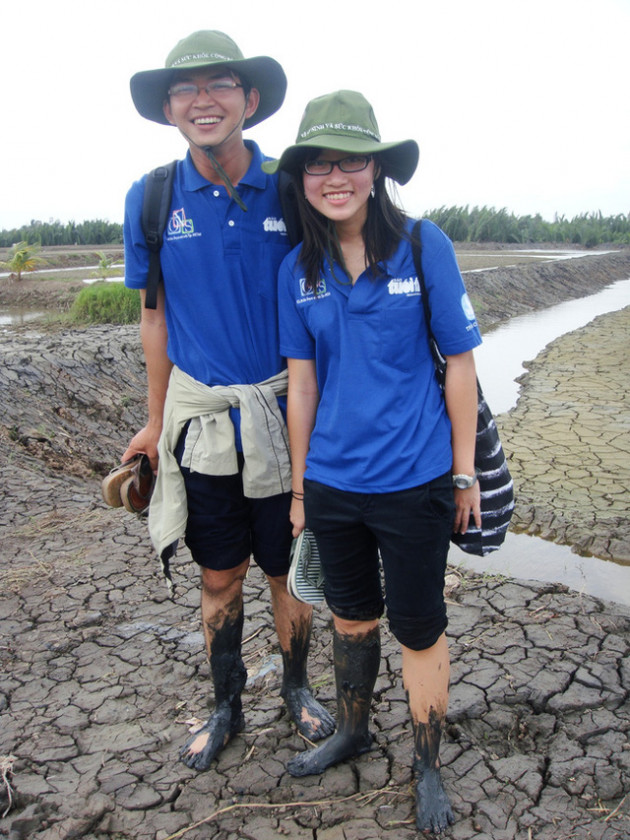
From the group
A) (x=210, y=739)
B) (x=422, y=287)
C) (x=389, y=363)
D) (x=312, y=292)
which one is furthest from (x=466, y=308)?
(x=210, y=739)

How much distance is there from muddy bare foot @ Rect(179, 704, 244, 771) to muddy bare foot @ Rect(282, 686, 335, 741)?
0.17 meters

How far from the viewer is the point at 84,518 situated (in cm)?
398

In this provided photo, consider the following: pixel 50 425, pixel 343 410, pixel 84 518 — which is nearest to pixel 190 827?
pixel 343 410

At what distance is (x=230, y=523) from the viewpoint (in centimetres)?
211

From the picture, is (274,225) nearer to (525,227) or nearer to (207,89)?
(207,89)

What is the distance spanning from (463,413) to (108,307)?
7.46m

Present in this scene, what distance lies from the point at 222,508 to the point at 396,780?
34.9 inches

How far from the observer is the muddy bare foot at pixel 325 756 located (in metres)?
2.10

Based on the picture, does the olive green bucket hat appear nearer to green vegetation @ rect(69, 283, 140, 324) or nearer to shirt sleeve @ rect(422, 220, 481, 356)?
shirt sleeve @ rect(422, 220, 481, 356)

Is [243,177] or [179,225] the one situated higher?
[243,177]

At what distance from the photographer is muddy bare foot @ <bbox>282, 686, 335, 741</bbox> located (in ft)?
7.45

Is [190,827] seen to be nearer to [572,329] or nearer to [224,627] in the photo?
[224,627]

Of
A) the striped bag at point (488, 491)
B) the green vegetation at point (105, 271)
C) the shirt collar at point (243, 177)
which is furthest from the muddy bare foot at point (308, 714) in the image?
the green vegetation at point (105, 271)

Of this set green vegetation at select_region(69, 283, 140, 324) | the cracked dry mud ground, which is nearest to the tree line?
green vegetation at select_region(69, 283, 140, 324)
